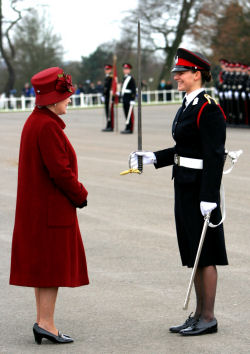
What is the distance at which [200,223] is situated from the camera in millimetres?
5418

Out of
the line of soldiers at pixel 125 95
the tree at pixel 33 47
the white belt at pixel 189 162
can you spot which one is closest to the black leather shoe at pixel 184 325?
the white belt at pixel 189 162

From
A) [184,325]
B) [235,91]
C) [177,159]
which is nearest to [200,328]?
[184,325]

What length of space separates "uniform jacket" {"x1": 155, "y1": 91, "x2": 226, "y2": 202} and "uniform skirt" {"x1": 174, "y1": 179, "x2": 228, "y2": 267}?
80 millimetres

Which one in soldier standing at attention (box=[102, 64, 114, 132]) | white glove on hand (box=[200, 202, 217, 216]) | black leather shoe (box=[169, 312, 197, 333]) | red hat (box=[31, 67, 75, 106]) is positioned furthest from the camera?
soldier standing at attention (box=[102, 64, 114, 132])

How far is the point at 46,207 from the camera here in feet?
16.9

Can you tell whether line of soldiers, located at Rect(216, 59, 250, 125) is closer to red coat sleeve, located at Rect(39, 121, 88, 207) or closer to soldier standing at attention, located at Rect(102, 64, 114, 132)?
soldier standing at attention, located at Rect(102, 64, 114, 132)

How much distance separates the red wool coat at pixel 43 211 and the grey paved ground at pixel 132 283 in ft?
1.48

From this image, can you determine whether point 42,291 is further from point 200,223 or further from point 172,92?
point 172,92

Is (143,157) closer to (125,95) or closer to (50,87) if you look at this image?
(50,87)

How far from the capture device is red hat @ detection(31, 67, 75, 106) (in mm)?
5180

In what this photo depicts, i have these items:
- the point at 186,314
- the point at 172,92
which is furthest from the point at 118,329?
the point at 172,92

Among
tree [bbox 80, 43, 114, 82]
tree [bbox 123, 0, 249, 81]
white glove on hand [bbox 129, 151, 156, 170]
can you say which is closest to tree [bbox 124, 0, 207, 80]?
tree [bbox 123, 0, 249, 81]

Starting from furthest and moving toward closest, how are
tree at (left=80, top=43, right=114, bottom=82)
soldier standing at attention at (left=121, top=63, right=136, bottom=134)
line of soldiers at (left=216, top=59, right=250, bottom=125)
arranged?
tree at (left=80, top=43, right=114, bottom=82), soldier standing at attention at (left=121, top=63, right=136, bottom=134), line of soldiers at (left=216, top=59, right=250, bottom=125)

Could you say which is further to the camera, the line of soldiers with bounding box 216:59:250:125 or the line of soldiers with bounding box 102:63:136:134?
the line of soldiers with bounding box 102:63:136:134
